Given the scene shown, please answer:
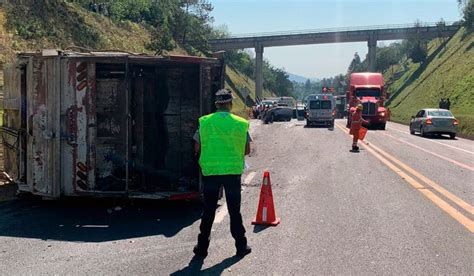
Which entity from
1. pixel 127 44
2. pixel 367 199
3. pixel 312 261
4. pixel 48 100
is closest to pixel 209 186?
pixel 312 261

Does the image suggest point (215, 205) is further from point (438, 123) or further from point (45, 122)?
point (438, 123)

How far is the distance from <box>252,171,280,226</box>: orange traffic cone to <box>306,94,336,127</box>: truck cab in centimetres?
2873

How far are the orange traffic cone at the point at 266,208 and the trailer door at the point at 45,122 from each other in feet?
10.3

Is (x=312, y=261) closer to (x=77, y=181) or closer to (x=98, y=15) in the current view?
(x=77, y=181)

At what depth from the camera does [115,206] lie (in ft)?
27.3

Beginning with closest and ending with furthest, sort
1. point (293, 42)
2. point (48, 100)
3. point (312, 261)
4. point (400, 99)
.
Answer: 1. point (312, 261)
2. point (48, 100)
3. point (400, 99)
4. point (293, 42)

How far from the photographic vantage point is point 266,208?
7168mm

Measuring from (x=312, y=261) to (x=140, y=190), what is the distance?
376cm

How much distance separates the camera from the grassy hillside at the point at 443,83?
161ft

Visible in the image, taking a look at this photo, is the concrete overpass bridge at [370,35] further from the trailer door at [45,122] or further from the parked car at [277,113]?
the trailer door at [45,122]

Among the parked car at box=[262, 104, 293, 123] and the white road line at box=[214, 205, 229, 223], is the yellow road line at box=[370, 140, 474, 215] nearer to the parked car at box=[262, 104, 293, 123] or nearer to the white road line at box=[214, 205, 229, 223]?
the white road line at box=[214, 205, 229, 223]

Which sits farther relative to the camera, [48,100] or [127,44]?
[127,44]

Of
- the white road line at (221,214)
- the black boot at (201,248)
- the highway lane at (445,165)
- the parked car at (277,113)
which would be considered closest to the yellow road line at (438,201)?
the highway lane at (445,165)

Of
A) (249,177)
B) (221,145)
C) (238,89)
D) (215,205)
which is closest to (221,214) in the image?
(215,205)
